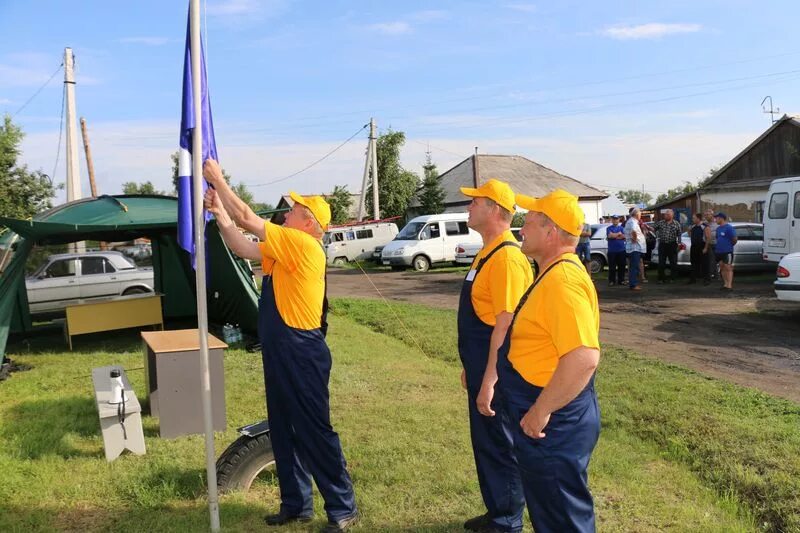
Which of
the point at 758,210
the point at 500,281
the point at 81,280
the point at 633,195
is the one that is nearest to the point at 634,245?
the point at 500,281

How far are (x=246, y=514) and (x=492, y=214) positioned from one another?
2.51 metres

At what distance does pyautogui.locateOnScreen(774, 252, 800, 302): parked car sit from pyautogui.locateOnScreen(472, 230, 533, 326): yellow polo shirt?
28.1 feet

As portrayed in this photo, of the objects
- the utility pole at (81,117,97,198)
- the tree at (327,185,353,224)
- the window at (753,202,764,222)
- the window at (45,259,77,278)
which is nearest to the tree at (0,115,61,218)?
the utility pole at (81,117,97,198)

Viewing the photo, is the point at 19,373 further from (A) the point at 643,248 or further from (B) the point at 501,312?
(A) the point at 643,248

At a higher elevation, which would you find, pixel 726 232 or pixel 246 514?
pixel 726 232

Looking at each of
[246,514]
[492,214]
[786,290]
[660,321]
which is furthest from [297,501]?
[786,290]

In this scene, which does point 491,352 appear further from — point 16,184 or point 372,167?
point 372,167

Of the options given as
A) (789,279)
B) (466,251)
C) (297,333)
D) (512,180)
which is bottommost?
(789,279)

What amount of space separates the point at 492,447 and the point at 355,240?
25936mm

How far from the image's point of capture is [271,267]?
3779 millimetres

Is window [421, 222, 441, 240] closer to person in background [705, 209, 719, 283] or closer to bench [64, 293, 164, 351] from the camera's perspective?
person in background [705, 209, 719, 283]

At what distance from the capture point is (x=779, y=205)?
1499 cm

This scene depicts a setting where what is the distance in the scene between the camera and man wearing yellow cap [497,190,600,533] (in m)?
2.57

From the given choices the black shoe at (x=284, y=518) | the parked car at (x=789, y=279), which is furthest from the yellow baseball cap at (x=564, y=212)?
the parked car at (x=789, y=279)
